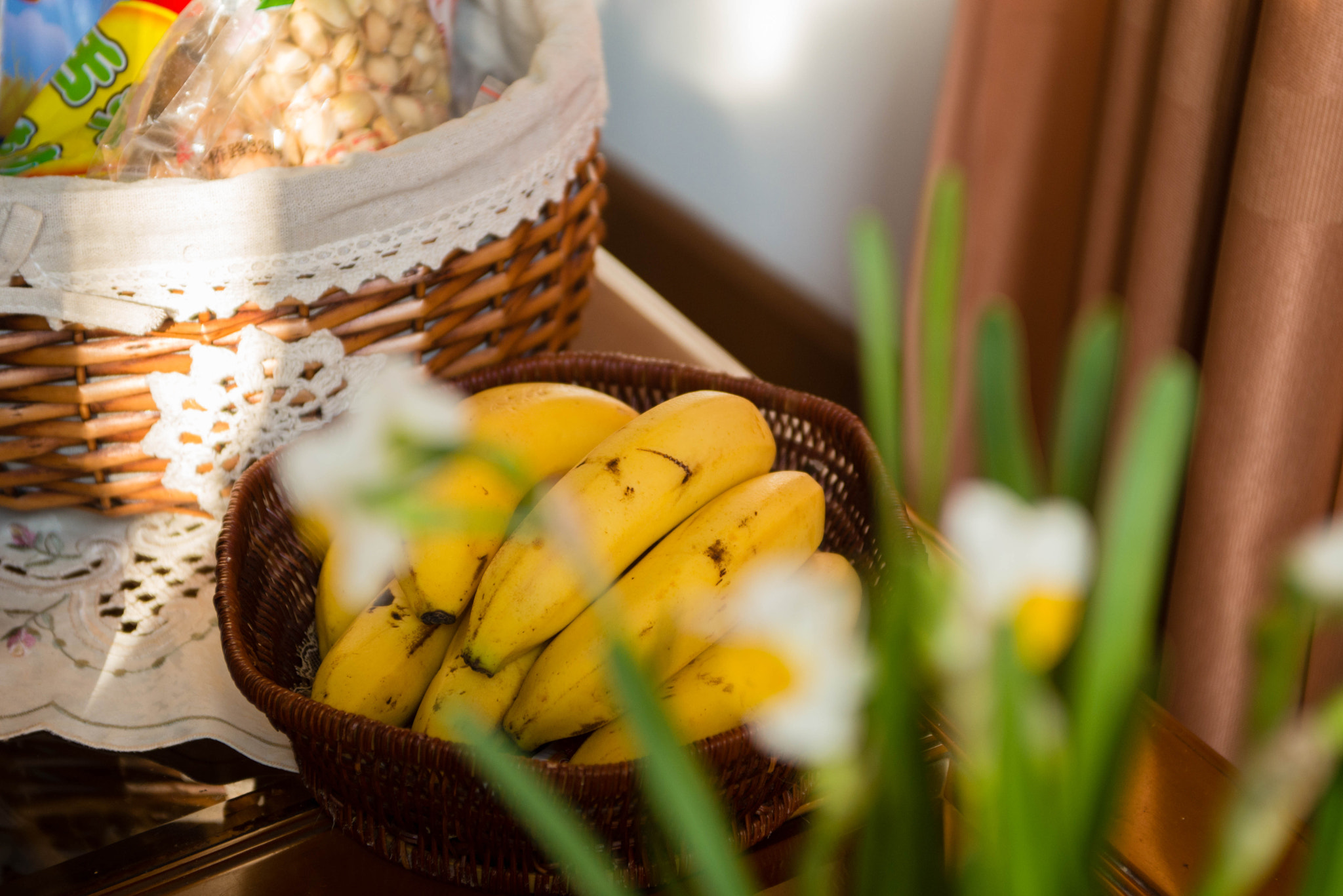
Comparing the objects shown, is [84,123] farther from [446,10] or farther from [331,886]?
[331,886]

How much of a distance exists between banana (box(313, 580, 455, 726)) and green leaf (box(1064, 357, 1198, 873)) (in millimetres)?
269

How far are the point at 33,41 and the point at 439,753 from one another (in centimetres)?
43

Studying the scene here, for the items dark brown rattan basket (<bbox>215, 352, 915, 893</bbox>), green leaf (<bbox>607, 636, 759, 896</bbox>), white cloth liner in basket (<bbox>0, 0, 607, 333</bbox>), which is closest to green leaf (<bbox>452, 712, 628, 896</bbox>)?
green leaf (<bbox>607, 636, 759, 896</bbox>)

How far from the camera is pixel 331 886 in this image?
0.37 metres

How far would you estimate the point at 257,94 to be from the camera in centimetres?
52

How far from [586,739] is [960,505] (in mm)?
270

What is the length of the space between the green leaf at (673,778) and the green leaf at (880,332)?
0.05 meters

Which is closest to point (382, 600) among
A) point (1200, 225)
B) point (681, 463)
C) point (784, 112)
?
point (681, 463)

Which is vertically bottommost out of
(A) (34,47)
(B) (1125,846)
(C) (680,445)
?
(B) (1125,846)

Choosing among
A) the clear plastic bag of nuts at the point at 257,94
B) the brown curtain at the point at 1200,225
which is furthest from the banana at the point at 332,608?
the brown curtain at the point at 1200,225

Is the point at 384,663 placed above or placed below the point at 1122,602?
below

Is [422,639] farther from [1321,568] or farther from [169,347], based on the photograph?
[1321,568]

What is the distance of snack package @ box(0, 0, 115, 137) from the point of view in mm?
511

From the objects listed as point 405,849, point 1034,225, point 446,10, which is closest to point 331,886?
point 405,849
